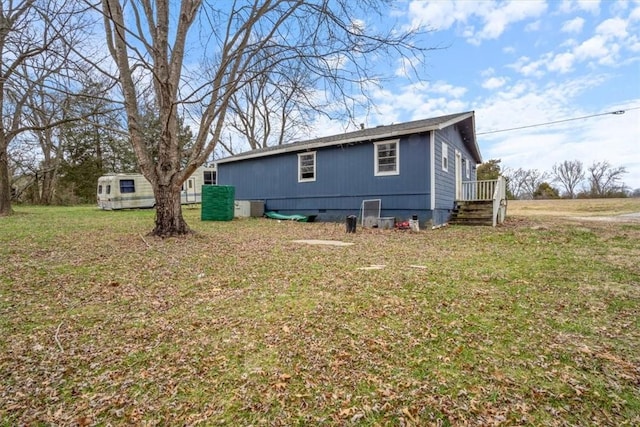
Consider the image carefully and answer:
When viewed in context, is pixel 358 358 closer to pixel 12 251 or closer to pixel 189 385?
pixel 189 385

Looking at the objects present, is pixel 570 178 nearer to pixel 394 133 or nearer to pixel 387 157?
pixel 387 157

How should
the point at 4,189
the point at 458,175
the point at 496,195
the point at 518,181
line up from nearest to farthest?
the point at 496,195
the point at 4,189
the point at 458,175
the point at 518,181

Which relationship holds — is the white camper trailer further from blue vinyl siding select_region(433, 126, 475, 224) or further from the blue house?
blue vinyl siding select_region(433, 126, 475, 224)

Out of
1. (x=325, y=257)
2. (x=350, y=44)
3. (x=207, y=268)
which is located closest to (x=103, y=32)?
(x=350, y=44)

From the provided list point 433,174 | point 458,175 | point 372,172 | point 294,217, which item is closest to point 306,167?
point 294,217

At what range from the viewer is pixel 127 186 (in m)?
17.9

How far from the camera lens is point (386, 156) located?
439 inches

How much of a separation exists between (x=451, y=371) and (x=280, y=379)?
1128 mm

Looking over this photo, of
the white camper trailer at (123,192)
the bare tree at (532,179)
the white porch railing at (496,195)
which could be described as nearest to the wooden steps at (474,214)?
the white porch railing at (496,195)

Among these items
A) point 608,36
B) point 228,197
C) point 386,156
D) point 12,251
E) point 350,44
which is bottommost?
point 12,251

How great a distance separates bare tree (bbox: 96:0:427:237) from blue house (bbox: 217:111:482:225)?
505cm

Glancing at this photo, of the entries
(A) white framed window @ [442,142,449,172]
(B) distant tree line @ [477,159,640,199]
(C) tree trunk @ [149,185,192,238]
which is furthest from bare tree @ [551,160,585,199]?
(C) tree trunk @ [149,185,192,238]

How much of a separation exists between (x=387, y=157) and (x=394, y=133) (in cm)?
86

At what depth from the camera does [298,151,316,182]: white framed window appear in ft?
42.5
